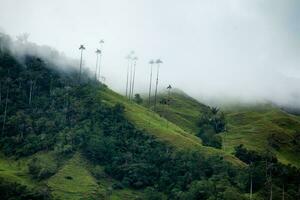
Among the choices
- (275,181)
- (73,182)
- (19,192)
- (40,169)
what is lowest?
(19,192)

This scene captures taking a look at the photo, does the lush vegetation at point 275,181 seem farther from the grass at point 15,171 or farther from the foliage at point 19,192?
the grass at point 15,171

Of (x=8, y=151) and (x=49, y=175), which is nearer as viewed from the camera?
(x=49, y=175)

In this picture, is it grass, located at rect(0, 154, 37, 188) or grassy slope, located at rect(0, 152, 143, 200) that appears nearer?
grassy slope, located at rect(0, 152, 143, 200)

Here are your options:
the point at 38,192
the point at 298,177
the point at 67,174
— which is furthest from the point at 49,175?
the point at 298,177

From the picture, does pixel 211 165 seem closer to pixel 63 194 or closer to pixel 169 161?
pixel 169 161

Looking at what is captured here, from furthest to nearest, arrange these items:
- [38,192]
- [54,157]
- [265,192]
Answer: [54,157] → [265,192] → [38,192]

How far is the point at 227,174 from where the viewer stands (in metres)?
183

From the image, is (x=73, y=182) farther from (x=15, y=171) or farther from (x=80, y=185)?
(x=15, y=171)

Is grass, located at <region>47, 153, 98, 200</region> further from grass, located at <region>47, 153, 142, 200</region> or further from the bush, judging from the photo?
the bush

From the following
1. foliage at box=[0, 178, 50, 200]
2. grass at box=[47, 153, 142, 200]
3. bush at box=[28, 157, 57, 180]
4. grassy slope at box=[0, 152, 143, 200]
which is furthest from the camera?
bush at box=[28, 157, 57, 180]

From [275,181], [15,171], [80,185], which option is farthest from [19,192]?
[275,181]

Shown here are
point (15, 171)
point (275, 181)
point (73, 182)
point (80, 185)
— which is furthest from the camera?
point (275, 181)

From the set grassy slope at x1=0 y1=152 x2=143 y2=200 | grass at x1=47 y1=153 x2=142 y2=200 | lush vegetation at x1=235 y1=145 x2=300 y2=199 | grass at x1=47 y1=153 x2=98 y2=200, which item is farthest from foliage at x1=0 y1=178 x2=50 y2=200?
lush vegetation at x1=235 y1=145 x2=300 y2=199

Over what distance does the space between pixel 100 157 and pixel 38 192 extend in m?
38.4
